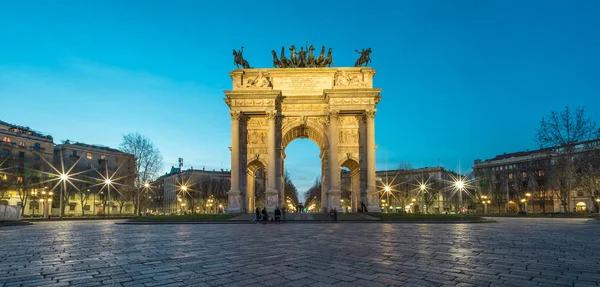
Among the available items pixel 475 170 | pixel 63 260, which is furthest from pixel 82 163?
pixel 475 170

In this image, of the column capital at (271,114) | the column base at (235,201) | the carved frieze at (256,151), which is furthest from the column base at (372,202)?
the column base at (235,201)

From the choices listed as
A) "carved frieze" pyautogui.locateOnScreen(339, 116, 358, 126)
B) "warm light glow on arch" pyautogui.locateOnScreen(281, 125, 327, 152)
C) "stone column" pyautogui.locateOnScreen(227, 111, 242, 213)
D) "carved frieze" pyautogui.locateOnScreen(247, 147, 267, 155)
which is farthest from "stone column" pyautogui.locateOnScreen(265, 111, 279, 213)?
"carved frieze" pyautogui.locateOnScreen(339, 116, 358, 126)

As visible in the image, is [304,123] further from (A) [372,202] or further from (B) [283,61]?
(A) [372,202]

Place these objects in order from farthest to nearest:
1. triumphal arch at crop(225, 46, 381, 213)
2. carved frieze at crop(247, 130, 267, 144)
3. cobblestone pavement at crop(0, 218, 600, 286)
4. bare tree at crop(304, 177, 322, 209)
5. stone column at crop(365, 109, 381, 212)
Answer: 1. bare tree at crop(304, 177, 322, 209)
2. carved frieze at crop(247, 130, 267, 144)
3. triumphal arch at crop(225, 46, 381, 213)
4. stone column at crop(365, 109, 381, 212)
5. cobblestone pavement at crop(0, 218, 600, 286)

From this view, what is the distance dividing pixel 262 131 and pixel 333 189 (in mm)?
10298

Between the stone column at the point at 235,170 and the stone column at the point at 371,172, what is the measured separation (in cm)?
1339

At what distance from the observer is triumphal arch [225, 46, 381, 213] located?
1547 inches

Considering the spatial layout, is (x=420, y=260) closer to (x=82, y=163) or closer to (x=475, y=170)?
(x=82, y=163)

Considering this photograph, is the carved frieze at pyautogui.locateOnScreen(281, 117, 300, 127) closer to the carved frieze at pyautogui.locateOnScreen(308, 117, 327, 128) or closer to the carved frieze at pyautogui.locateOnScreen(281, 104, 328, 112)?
the carved frieze at pyautogui.locateOnScreen(281, 104, 328, 112)

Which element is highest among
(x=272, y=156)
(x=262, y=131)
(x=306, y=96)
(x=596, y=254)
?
(x=306, y=96)

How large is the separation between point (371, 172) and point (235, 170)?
1416 centimetres

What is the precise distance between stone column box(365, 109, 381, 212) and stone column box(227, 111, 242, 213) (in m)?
13.4

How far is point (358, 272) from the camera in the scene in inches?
275

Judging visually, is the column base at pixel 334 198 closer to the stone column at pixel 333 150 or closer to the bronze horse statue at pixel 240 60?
the stone column at pixel 333 150
